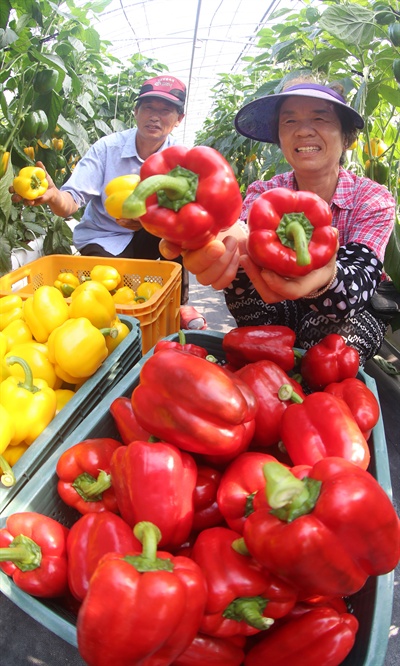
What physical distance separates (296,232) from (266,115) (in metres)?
1.14

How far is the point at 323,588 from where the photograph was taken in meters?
0.99

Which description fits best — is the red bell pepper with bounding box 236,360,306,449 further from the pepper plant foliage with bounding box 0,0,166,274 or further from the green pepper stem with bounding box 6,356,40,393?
the pepper plant foliage with bounding box 0,0,166,274

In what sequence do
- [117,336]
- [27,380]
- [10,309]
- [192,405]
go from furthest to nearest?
[10,309] → [117,336] → [27,380] → [192,405]

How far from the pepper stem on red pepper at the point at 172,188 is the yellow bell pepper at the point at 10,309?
4.16 feet

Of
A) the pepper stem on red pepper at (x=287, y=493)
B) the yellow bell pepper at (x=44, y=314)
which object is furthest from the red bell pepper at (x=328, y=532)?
the yellow bell pepper at (x=44, y=314)

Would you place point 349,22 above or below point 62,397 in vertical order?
above

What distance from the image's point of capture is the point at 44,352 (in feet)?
6.75

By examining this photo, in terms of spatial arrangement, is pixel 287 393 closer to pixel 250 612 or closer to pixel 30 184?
pixel 250 612

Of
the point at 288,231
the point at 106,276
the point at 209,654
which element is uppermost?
the point at 288,231

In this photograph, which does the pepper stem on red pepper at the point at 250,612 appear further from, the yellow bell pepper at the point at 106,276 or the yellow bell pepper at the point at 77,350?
the yellow bell pepper at the point at 106,276

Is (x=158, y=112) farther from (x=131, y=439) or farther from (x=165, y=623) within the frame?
(x=165, y=623)

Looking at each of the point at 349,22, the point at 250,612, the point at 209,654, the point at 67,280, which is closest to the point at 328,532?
the point at 250,612

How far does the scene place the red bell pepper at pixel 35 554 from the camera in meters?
1.15

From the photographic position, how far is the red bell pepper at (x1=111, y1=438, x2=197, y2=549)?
1175 millimetres
